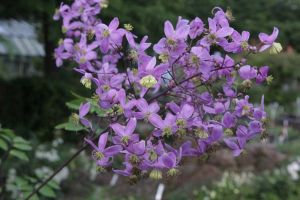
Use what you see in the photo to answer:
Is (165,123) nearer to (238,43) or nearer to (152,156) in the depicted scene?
(152,156)

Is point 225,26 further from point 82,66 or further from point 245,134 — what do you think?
point 82,66

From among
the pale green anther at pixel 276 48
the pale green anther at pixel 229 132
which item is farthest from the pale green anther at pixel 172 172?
Result: the pale green anther at pixel 276 48

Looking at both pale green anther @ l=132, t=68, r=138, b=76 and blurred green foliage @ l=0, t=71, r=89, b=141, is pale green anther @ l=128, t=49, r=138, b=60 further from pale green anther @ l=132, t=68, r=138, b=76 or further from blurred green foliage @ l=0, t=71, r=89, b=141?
blurred green foliage @ l=0, t=71, r=89, b=141

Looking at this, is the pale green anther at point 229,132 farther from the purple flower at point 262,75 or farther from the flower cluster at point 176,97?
the purple flower at point 262,75

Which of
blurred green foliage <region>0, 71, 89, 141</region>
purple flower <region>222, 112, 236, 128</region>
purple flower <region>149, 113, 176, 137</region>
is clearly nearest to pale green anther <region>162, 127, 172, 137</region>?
purple flower <region>149, 113, 176, 137</region>

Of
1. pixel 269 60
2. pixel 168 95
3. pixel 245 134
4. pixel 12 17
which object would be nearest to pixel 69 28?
pixel 168 95

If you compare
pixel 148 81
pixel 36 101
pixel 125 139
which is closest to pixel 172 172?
pixel 125 139

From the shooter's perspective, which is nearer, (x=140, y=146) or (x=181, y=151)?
(x=140, y=146)
